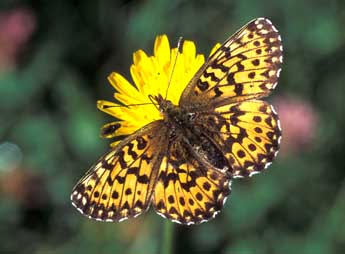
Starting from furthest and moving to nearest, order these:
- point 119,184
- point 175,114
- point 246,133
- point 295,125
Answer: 1. point 295,125
2. point 175,114
3. point 246,133
4. point 119,184

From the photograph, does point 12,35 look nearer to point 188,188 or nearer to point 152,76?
point 152,76

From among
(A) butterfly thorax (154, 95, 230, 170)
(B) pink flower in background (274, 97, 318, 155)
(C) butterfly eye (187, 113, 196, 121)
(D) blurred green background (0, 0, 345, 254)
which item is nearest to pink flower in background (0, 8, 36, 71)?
(D) blurred green background (0, 0, 345, 254)

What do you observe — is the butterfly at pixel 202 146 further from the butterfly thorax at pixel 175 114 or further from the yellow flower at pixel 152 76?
the yellow flower at pixel 152 76

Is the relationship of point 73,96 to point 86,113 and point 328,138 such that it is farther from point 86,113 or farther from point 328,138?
point 328,138

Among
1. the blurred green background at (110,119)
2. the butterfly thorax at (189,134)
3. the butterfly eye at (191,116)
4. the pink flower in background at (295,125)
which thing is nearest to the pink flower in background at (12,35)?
the blurred green background at (110,119)

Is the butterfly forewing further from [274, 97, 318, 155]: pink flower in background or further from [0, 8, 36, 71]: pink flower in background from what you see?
[0, 8, 36, 71]: pink flower in background

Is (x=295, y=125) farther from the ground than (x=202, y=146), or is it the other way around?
(x=202, y=146)

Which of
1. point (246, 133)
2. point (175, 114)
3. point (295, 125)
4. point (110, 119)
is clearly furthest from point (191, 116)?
point (110, 119)
